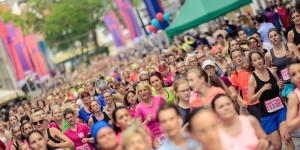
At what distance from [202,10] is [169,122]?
39.6 ft

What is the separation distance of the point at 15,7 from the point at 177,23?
39716 mm

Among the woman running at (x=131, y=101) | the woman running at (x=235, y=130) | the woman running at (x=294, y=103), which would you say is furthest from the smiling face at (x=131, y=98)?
the woman running at (x=235, y=130)

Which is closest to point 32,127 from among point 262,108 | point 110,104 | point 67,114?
point 67,114

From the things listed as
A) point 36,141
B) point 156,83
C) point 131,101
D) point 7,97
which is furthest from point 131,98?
point 7,97

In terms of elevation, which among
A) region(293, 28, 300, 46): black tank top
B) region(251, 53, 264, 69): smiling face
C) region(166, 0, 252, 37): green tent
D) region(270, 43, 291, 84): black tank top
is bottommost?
region(270, 43, 291, 84): black tank top

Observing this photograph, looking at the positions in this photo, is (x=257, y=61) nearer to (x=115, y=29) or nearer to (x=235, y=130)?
(x=235, y=130)

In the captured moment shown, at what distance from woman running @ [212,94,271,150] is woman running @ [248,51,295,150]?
6.44 ft

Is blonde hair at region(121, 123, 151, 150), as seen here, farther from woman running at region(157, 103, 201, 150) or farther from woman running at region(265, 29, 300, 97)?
woman running at region(265, 29, 300, 97)

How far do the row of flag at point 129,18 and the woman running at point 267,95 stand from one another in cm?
1638

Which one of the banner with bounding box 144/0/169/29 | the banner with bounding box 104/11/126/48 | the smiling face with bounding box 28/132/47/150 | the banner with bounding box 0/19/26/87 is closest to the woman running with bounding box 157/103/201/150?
the smiling face with bounding box 28/132/47/150

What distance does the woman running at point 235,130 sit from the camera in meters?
4.22

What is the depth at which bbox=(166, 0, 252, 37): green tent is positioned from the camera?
15.7 metres

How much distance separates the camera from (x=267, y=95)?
21.0ft

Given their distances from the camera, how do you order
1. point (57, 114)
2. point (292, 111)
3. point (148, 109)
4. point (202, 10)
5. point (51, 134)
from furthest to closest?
point (202, 10), point (57, 114), point (51, 134), point (148, 109), point (292, 111)
